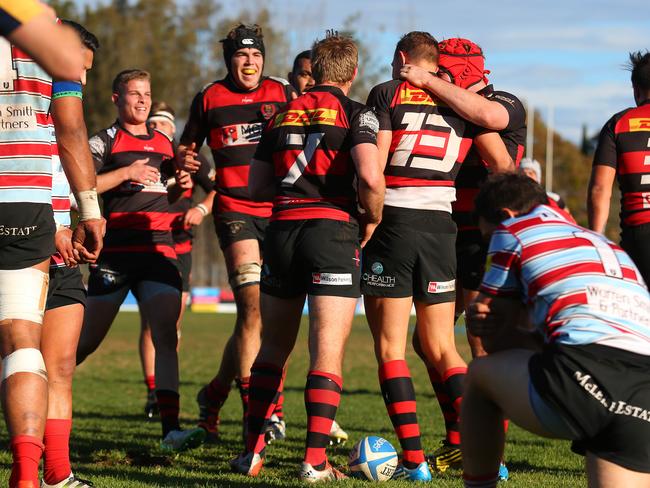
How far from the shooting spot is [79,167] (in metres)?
5.20

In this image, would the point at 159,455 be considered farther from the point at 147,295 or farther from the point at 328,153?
the point at 328,153

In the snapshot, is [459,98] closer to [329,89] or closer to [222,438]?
[329,89]

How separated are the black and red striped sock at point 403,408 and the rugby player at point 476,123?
0.39 metres

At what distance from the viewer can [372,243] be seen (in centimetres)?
638

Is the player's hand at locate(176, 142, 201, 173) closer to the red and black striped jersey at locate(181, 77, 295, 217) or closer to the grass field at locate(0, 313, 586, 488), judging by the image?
the red and black striped jersey at locate(181, 77, 295, 217)

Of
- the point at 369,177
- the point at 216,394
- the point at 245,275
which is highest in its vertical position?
the point at 369,177


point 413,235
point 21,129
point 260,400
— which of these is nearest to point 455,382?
point 413,235

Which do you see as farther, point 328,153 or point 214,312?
point 214,312

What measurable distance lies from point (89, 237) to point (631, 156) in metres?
3.41

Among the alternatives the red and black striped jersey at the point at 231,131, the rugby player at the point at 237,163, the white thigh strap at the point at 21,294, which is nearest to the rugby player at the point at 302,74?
the rugby player at the point at 237,163

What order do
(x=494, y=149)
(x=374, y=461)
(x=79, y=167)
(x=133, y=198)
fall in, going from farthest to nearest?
(x=133, y=198) → (x=494, y=149) → (x=374, y=461) → (x=79, y=167)

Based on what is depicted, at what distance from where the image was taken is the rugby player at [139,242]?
7.47 meters

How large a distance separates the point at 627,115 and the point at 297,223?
7.28 ft

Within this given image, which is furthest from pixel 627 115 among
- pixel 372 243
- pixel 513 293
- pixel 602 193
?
pixel 513 293
